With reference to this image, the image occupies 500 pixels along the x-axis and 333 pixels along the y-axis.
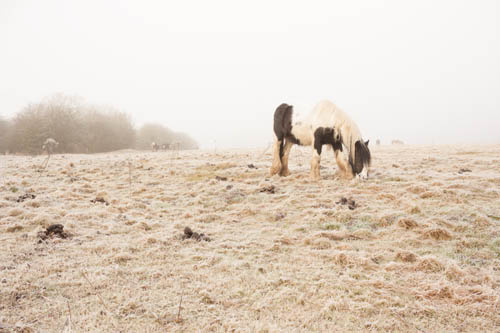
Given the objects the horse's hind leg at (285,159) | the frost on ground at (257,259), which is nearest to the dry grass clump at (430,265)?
the frost on ground at (257,259)

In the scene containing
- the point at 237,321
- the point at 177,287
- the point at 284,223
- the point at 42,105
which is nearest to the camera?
the point at 237,321

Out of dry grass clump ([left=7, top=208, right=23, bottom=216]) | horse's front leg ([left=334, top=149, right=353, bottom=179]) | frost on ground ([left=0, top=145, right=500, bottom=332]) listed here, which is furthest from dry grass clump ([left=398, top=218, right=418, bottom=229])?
dry grass clump ([left=7, top=208, right=23, bottom=216])

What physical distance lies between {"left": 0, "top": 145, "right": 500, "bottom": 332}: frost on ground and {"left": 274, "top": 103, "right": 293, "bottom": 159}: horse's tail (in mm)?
2585

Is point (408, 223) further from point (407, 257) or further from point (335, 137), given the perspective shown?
point (335, 137)

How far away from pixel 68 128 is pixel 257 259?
33827mm

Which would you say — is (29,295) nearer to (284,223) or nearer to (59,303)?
(59,303)

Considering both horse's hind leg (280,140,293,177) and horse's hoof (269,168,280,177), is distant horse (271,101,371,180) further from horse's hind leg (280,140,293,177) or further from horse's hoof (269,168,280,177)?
horse's hoof (269,168,280,177)

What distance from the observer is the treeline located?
93.1 ft

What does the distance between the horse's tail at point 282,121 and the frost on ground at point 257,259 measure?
8.48 feet

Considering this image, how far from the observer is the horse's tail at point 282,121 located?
9825 millimetres

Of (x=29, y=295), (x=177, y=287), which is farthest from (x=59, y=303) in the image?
(x=177, y=287)

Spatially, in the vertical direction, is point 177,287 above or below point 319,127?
below

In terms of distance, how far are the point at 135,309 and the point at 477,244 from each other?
4.87 metres

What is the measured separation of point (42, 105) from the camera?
30.6 m
